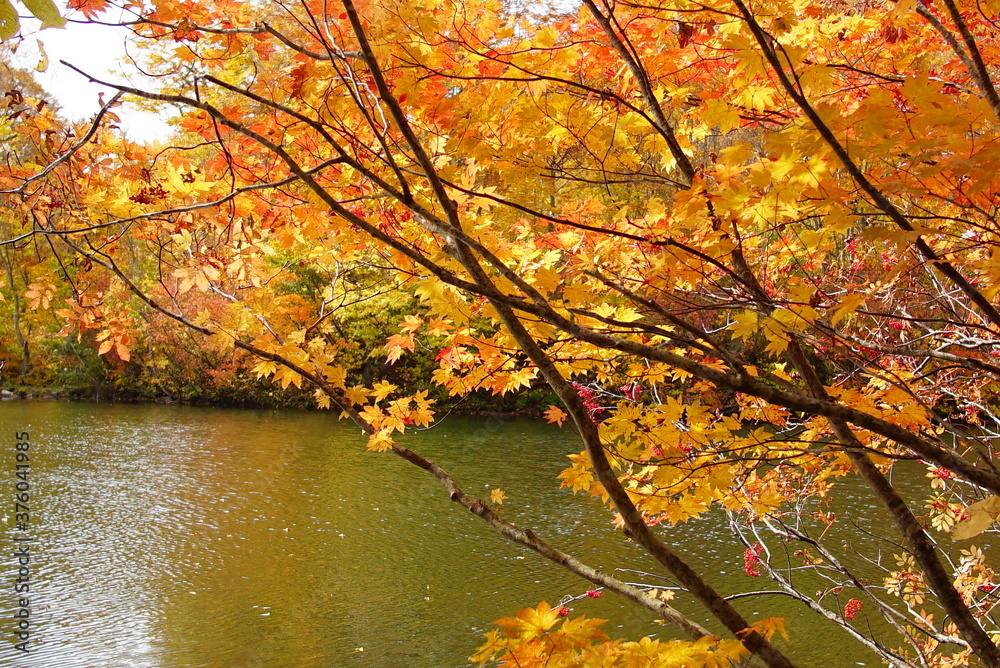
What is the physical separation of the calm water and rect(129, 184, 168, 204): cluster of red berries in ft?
14.9

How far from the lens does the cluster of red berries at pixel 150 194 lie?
1.61m

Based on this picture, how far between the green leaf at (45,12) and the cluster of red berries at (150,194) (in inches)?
35.5

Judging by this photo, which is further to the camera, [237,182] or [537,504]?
[537,504]

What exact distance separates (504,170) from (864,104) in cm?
83

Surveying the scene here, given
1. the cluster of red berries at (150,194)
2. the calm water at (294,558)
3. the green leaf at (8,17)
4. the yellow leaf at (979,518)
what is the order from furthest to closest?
1. the calm water at (294,558)
2. the cluster of red berries at (150,194)
3. the yellow leaf at (979,518)
4. the green leaf at (8,17)

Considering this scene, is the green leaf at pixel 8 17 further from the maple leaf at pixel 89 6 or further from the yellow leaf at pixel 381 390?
the yellow leaf at pixel 381 390

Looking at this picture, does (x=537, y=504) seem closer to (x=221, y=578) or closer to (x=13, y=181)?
(x=221, y=578)

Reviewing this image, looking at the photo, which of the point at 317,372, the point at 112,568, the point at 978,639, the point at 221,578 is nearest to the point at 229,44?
the point at 317,372

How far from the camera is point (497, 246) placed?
1842mm

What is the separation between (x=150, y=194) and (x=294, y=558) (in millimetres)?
6370

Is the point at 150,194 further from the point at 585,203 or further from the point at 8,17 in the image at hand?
the point at 585,203

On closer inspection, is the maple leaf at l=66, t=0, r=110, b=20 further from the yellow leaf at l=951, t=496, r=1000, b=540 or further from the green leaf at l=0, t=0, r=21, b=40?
the yellow leaf at l=951, t=496, r=1000, b=540

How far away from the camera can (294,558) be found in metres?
7.27

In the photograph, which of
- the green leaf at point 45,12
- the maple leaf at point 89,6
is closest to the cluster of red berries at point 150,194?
the maple leaf at point 89,6
